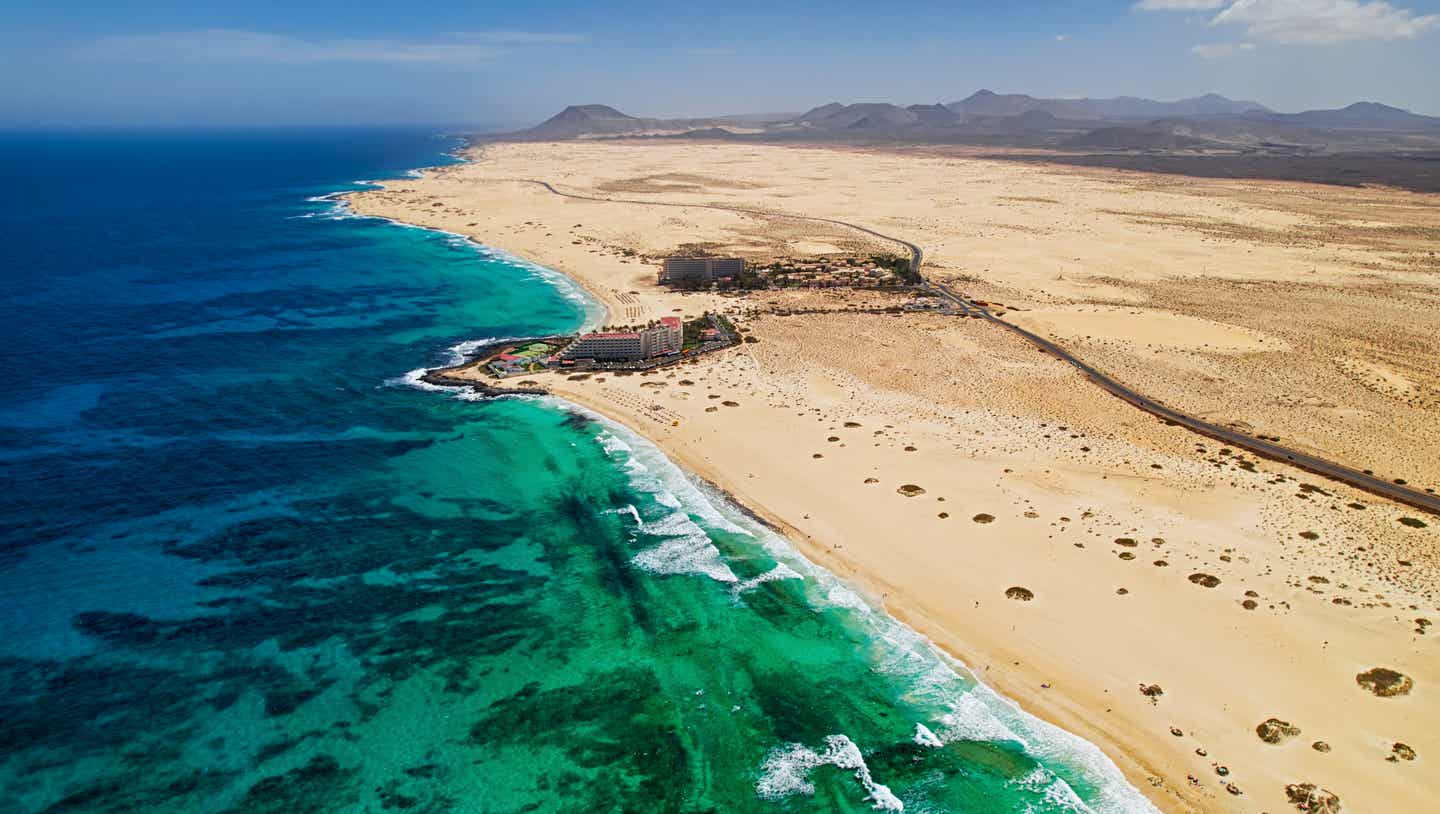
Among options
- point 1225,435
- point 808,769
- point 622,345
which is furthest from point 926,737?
point 622,345

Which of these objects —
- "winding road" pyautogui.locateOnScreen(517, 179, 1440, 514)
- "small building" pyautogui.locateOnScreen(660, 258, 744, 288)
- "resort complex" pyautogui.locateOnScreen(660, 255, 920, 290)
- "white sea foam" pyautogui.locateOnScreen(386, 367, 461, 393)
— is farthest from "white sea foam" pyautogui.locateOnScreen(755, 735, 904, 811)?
"small building" pyautogui.locateOnScreen(660, 258, 744, 288)

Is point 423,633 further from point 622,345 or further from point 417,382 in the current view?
point 622,345

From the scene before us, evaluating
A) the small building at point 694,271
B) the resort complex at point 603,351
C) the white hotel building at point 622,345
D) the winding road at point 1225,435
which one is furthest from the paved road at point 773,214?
the white hotel building at point 622,345

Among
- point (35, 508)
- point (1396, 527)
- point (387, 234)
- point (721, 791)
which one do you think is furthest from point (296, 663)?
point (387, 234)

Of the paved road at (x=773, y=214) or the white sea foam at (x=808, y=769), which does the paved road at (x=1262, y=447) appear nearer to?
the white sea foam at (x=808, y=769)

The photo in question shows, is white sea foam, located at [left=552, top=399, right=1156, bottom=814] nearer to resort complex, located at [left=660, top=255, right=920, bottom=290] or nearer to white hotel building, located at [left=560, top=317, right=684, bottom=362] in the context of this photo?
white hotel building, located at [left=560, top=317, right=684, bottom=362]
